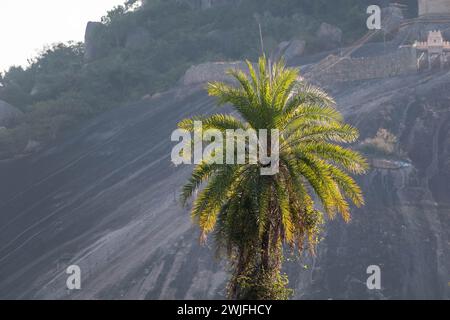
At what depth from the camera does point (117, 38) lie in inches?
3295

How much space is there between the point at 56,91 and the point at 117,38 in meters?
9.79

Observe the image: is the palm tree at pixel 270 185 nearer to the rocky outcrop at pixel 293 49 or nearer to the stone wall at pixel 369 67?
the stone wall at pixel 369 67

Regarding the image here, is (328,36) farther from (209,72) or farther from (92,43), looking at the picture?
(92,43)

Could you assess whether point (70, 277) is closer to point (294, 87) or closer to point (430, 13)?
point (294, 87)

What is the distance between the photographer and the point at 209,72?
2532 inches

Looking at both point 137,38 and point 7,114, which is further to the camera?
point 137,38

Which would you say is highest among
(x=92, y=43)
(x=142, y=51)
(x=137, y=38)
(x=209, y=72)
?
(x=137, y=38)

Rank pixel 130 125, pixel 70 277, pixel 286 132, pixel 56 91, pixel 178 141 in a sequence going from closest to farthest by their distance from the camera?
1. pixel 286 132
2. pixel 70 277
3. pixel 178 141
4. pixel 130 125
5. pixel 56 91

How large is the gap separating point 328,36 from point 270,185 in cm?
4910

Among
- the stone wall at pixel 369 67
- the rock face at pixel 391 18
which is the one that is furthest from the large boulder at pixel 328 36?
the stone wall at pixel 369 67

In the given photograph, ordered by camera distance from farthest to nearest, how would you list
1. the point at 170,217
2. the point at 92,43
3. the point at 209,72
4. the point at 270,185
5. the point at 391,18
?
the point at 92,43, the point at 391,18, the point at 209,72, the point at 170,217, the point at 270,185

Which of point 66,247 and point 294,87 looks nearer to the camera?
point 294,87

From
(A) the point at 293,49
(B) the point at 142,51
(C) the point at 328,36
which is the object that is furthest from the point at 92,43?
(C) the point at 328,36

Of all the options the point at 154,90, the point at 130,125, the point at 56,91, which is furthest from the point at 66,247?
the point at 56,91
